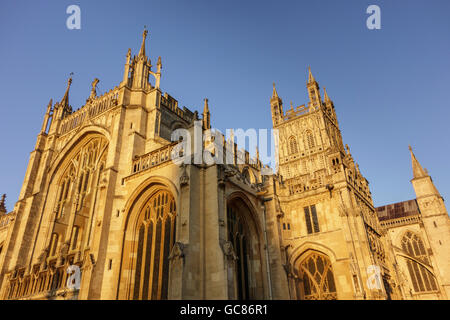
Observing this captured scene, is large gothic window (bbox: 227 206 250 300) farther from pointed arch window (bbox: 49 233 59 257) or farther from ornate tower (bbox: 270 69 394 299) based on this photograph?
pointed arch window (bbox: 49 233 59 257)

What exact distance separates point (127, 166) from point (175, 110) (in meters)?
8.24

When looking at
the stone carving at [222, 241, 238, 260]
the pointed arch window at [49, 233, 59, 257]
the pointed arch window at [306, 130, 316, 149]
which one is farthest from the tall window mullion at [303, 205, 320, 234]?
the pointed arch window at [306, 130, 316, 149]

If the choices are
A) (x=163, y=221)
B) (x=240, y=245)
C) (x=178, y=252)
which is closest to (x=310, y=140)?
(x=240, y=245)

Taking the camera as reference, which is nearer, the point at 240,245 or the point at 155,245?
the point at 155,245

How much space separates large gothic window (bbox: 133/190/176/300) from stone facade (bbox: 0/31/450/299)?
0.06 metres

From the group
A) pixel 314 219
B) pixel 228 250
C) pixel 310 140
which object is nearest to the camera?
pixel 228 250

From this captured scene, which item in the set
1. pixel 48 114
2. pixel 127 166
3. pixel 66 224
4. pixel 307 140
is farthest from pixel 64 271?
pixel 307 140

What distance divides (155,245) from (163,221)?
1.26m

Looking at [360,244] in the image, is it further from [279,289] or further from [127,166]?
[127,166]

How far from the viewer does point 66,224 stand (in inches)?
853

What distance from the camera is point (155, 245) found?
1662 cm

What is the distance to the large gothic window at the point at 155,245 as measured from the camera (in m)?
15.7

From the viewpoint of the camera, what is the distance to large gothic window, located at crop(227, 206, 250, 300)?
707 inches

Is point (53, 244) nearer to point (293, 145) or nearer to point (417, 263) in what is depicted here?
point (417, 263)
